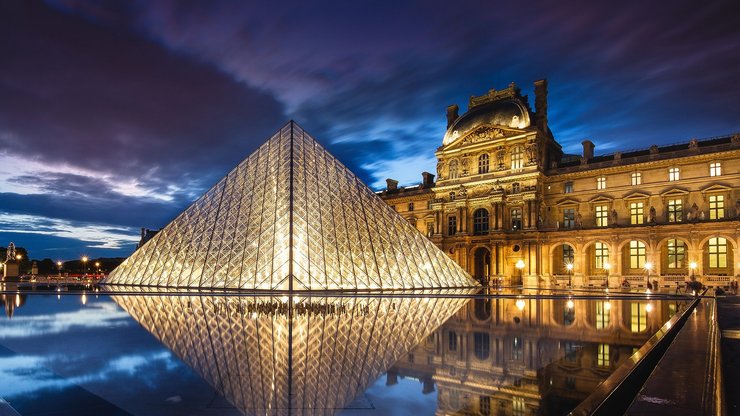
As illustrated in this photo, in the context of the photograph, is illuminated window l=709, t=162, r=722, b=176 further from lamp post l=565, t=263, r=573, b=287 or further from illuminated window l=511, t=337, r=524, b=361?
illuminated window l=511, t=337, r=524, b=361

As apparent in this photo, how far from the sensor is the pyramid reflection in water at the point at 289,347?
4.75 meters

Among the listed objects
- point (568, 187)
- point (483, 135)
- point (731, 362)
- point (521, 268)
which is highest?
point (483, 135)

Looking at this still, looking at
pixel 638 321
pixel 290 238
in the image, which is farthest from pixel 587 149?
pixel 638 321

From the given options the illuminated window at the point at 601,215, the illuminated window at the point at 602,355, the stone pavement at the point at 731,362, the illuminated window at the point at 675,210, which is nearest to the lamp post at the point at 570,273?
the illuminated window at the point at 601,215

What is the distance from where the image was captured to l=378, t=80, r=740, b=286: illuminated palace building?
34.8 m

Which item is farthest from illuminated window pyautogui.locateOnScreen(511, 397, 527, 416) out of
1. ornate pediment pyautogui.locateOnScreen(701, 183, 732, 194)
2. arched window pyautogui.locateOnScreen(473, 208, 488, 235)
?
arched window pyautogui.locateOnScreen(473, 208, 488, 235)

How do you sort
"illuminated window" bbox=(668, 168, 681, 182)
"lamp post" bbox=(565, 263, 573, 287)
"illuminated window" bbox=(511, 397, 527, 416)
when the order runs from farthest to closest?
"lamp post" bbox=(565, 263, 573, 287), "illuminated window" bbox=(668, 168, 681, 182), "illuminated window" bbox=(511, 397, 527, 416)

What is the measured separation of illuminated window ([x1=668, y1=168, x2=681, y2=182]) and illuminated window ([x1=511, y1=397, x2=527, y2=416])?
38212 millimetres

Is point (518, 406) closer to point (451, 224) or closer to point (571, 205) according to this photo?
point (571, 205)

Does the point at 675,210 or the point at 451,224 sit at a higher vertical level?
the point at 675,210

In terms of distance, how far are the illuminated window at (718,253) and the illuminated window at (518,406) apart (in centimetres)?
3737

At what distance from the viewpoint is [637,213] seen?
38.4 m

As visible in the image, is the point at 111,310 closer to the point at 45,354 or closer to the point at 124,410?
the point at 45,354

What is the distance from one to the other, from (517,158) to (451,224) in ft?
28.0
